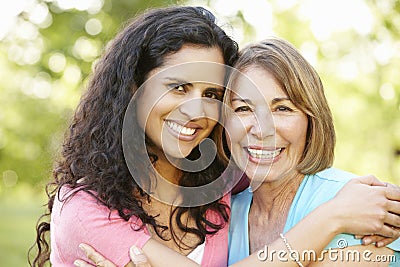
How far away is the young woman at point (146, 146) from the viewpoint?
2604mm

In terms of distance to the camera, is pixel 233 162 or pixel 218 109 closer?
pixel 218 109

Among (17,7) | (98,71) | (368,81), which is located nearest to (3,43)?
(17,7)

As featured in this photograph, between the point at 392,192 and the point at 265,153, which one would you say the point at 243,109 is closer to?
the point at 265,153

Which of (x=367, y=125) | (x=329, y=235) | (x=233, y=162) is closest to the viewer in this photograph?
(x=329, y=235)

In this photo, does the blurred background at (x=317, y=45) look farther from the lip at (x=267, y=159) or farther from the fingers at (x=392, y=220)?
the fingers at (x=392, y=220)

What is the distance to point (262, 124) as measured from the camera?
2.74m

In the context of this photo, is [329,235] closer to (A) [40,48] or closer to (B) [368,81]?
(B) [368,81]

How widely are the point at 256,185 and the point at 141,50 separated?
2.55 feet

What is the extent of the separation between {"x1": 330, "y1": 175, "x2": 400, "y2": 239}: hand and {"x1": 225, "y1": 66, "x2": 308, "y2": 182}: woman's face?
325mm

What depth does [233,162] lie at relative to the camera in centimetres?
305

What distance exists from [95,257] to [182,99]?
727 millimetres

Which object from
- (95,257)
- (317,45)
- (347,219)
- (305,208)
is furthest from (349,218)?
(317,45)

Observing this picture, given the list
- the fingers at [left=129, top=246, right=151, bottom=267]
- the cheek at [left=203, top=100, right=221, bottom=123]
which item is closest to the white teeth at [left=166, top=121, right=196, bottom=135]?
the cheek at [left=203, top=100, right=221, bottom=123]

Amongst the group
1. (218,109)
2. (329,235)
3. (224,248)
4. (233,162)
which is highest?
(218,109)
